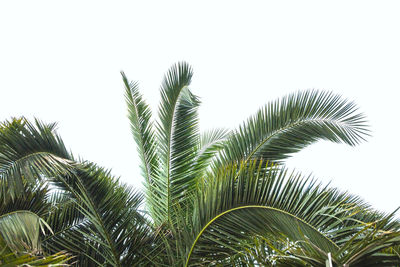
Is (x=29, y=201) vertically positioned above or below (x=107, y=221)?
Result: above

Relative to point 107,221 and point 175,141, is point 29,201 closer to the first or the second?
point 107,221

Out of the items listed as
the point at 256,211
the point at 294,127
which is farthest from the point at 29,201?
the point at 294,127

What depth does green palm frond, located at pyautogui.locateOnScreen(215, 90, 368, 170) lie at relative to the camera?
528cm

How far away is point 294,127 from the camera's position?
5.41 meters

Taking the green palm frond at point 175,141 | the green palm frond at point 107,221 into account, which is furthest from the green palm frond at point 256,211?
the green palm frond at point 175,141

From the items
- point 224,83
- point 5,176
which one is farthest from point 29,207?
point 224,83

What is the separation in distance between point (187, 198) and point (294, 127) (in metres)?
1.54

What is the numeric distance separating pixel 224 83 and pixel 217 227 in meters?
9.10

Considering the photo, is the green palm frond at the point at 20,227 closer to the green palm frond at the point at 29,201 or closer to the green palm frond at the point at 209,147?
the green palm frond at the point at 29,201

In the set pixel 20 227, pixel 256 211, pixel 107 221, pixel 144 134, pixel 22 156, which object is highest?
pixel 22 156

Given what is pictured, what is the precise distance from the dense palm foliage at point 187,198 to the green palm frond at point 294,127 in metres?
0.01

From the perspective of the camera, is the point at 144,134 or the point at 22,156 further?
the point at 144,134

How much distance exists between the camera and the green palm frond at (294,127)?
5.28 m

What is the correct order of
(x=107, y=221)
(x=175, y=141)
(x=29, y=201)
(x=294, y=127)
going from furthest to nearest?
(x=175, y=141), (x=294, y=127), (x=29, y=201), (x=107, y=221)
